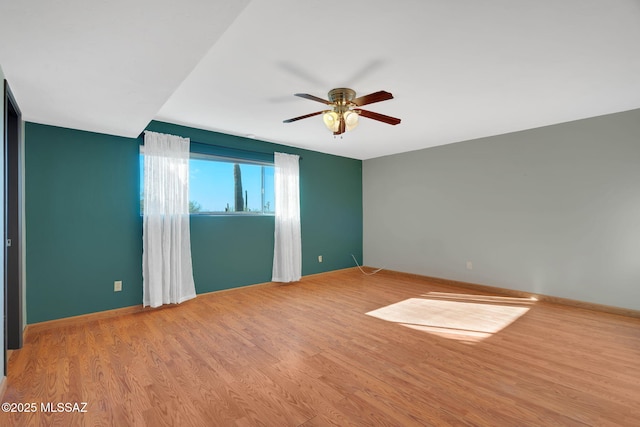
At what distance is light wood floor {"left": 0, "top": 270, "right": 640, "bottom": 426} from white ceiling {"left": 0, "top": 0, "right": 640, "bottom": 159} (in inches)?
83.8

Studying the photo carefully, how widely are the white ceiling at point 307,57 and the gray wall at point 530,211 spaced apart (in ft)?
1.81

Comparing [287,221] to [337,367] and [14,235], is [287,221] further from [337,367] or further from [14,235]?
[14,235]

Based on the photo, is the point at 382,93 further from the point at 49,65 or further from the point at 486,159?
the point at 486,159

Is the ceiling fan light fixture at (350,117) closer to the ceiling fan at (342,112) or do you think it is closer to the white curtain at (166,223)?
the ceiling fan at (342,112)

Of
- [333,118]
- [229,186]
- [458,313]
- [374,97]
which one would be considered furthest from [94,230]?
[458,313]

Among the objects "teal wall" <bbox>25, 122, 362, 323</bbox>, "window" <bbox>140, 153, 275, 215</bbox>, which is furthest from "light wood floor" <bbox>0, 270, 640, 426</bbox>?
"window" <bbox>140, 153, 275, 215</bbox>

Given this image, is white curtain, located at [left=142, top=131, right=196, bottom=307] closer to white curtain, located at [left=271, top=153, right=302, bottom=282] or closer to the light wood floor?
the light wood floor

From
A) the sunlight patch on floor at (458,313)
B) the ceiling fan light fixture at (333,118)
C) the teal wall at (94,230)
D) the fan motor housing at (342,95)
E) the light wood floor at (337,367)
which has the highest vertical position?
the fan motor housing at (342,95)

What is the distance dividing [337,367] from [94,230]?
3.05 metres

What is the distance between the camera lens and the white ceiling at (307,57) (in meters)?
1.50

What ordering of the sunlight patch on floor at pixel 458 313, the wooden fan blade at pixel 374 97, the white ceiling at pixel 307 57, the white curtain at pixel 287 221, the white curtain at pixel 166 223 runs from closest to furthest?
the white ceiling at pixel 307 57 → the wooden fan blade at pixel 374 97 → the sunlight patch on floor at pixel 458 313 → the white curtain at pixel 166 223 → the white curtain at pixel 287 221

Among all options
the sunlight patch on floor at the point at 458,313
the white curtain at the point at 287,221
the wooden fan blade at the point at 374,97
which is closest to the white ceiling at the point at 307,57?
the wooden fan blade at the point at 374,97

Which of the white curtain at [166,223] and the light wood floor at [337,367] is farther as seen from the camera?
the white curtain at [166,223]

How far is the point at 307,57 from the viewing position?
2.11 meters
